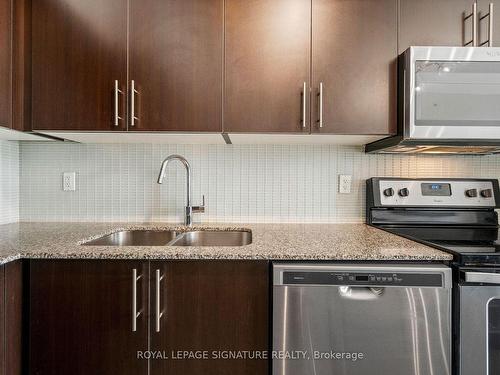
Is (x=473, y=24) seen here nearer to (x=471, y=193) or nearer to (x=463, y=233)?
(x=471, y=193)

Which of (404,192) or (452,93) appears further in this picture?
(404,192)

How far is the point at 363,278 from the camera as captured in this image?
3.69ft

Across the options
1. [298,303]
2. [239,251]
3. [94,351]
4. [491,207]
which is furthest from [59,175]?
[491,207]

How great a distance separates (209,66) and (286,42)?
36cm

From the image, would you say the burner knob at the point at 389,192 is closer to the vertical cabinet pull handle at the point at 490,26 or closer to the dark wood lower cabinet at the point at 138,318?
the vertical cabinet pull handle at the point at 490,26

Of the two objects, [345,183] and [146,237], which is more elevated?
[345,183]

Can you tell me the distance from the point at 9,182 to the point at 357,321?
1.89 meters

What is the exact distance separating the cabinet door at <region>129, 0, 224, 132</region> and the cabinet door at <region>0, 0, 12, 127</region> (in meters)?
0.49


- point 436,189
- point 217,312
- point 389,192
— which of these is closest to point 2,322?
point 217,312

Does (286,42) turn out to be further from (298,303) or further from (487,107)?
(298,303)

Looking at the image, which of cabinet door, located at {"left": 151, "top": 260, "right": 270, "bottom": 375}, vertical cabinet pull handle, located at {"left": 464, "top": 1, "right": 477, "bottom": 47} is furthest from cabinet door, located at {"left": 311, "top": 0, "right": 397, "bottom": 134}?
cabinet door, located at {"left": 151, "top": 260, "right": 270, "bottom": 375}

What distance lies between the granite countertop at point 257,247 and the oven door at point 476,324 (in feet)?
0.45

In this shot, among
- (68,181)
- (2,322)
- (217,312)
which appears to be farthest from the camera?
(68,181)

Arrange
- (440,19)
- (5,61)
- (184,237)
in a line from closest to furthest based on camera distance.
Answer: (5,61)
(440,19)
(184,237)
